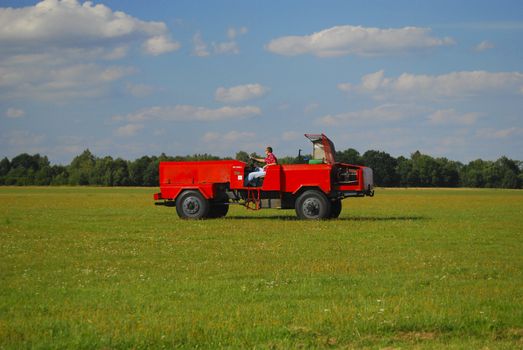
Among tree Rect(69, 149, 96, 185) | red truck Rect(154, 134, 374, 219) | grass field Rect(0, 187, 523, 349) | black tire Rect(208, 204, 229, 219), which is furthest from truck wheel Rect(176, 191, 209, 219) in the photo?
tree Rect(69, 149, 96, 185)

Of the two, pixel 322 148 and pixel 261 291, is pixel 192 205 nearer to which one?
pixel 322 148

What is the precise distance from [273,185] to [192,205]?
292cm

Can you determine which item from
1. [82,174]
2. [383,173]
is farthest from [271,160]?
[82,174]

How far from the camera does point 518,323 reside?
28.6 feet

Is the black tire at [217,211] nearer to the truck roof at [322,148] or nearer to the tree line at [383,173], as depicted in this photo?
the truck roof at [322,148]

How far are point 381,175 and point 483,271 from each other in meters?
94.8

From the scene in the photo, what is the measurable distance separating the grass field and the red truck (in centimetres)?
559

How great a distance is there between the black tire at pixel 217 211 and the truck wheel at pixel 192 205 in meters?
0.58

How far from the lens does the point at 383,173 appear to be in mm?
107375

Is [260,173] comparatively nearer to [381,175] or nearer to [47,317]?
[47,317]

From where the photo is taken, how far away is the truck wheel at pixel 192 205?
2633 cm

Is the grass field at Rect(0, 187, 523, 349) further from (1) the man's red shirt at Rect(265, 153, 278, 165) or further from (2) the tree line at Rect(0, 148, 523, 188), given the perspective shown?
(2) the tree line at Rect(0, 148, 523, 188)

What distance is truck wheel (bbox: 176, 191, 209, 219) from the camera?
2633cm

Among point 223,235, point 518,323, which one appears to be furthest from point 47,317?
point 223,235
